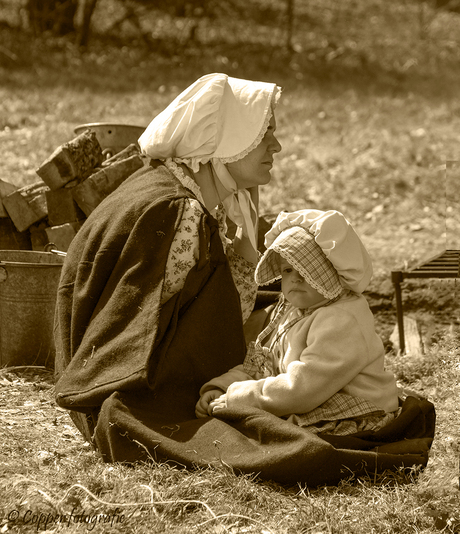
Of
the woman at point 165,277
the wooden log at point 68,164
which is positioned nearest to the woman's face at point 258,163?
the woman at point 165,277

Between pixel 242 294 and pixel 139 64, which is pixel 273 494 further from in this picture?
pixel 139 64

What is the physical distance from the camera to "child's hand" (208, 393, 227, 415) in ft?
11.8

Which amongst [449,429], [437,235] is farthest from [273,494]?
[437,235]

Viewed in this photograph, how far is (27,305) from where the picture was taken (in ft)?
15.7

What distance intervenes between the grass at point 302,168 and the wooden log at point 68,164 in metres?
1.36

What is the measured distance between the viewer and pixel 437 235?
7711 millimetres

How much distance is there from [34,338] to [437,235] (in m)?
4.34

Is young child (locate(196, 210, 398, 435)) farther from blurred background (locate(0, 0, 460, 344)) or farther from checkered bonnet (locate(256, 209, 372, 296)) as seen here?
blurred background (locate(0, 0, 460, 344))

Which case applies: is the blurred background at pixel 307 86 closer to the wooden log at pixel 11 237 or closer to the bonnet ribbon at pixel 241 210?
the wooden log at pixel 11 237

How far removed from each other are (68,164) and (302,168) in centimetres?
460

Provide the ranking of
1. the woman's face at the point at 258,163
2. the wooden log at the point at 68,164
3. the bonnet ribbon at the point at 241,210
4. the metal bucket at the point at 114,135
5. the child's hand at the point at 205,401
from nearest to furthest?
the child's hand at the point at 205,401, the woman's face at the point at 258,163, the bonnet ribbon at the point at 241,210, the wooden log at the point at 68,164, the metal bucket at the point at 114,135

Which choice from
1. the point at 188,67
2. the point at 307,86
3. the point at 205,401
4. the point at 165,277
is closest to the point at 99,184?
the point at 165,277

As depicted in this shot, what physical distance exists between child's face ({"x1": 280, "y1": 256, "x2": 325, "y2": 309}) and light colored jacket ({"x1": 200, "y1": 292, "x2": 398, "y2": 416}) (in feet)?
0.24

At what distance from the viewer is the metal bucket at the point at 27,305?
4707 millimetres
